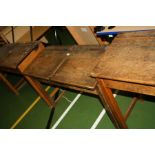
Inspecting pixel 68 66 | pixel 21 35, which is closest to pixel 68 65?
pixel 68 66

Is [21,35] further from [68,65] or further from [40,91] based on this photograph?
[68,65]

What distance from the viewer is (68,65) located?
214 centimetres

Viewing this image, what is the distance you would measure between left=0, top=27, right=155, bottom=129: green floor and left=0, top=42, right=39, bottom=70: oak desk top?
965 mm

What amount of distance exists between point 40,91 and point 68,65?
1.01 m

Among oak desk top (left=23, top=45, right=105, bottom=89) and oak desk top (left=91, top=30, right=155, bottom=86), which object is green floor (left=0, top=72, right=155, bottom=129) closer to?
oak desk top (left=23, top=45, right=105, bottom=89)

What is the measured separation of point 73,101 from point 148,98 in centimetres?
119

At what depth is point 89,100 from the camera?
3.00 meters

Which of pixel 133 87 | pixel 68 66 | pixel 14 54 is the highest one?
pixel 14 54

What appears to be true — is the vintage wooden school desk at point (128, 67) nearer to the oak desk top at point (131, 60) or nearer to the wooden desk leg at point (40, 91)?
the oak desk top at point (131, 60)

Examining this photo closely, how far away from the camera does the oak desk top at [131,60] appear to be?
1.30 m

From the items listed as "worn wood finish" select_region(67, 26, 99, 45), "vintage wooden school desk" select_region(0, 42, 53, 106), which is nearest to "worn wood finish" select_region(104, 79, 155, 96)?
"vintage wooden school desk" select_region(0, 42, 53, 106)

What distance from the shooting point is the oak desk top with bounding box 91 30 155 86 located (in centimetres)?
130

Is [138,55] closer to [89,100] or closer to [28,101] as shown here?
[89,100]

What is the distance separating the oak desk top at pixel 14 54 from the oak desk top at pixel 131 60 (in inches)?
54.1
